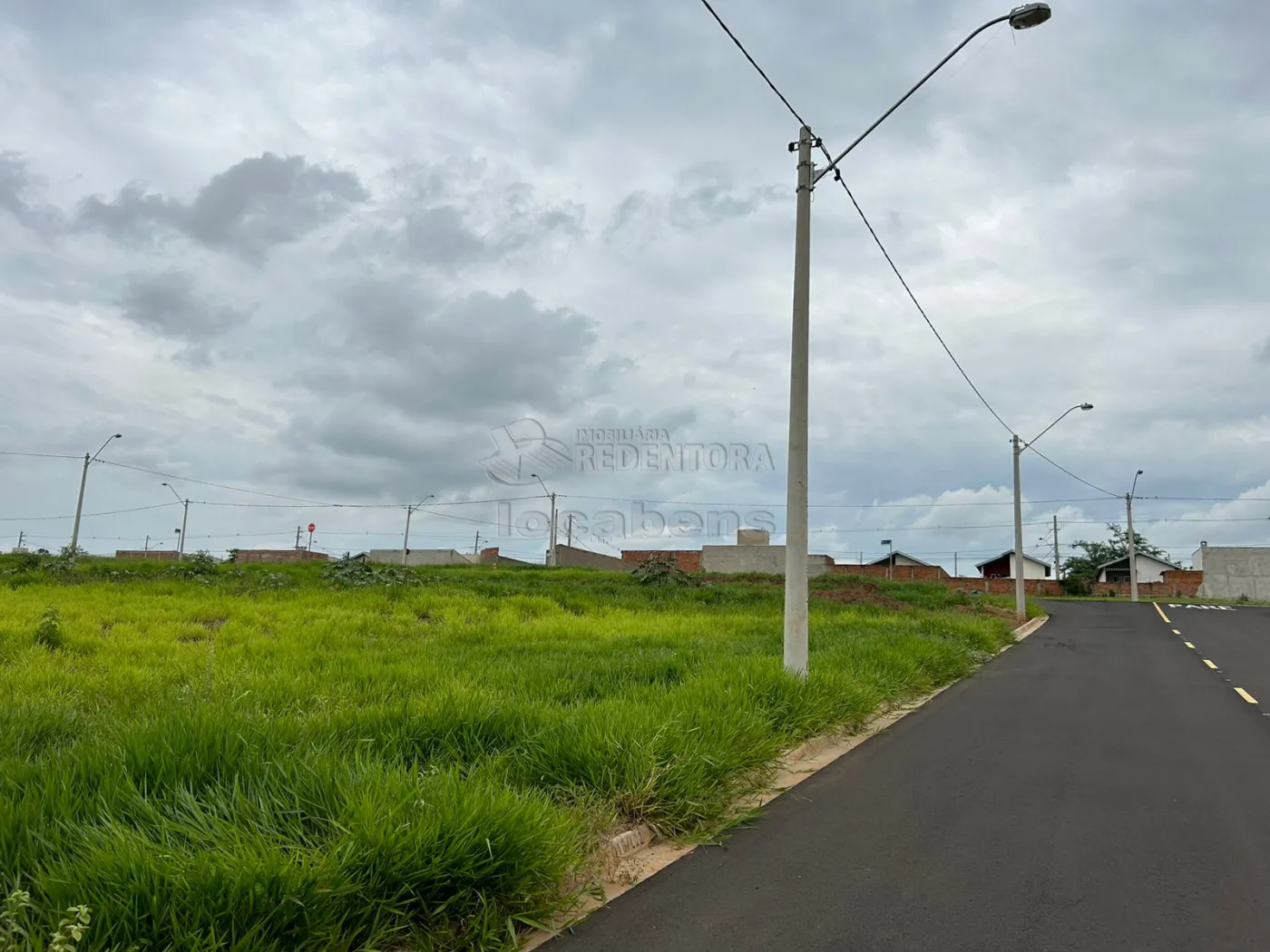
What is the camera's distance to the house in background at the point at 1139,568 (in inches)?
3243

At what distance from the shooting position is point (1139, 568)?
277 ft

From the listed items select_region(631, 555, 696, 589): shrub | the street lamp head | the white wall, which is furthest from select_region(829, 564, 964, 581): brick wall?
the street lamp head

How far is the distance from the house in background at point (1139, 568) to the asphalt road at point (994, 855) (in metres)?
83.3

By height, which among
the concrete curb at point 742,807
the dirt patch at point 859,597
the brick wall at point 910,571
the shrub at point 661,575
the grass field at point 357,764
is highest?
the brick wall at point 910,571

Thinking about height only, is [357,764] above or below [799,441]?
below

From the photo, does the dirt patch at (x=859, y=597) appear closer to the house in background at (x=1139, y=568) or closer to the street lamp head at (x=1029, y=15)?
the street lamp head at (x=1029, y=15)

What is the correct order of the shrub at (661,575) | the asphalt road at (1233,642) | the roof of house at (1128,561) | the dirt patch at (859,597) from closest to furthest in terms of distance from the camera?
the asphalt road at (1233,642)
the dirt patch at (859,597)
the shrub at (661,575)
the roof of house at (1128,561)

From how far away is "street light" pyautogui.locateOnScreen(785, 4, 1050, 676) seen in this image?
31.5 ft

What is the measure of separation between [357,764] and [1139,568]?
96.1 metres

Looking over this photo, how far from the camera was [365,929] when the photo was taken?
143 inches

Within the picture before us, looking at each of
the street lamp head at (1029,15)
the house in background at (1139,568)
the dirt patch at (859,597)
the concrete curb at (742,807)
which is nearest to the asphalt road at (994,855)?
the concrete curb at (742,807)

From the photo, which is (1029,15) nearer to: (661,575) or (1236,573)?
(661,575)

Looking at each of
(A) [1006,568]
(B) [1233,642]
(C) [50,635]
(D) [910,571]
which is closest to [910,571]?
(D) [910,571]

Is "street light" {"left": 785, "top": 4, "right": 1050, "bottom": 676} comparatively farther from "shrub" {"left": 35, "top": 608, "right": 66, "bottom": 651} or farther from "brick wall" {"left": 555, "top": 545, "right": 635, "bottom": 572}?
"brick wall" {"left": 555, "top": 545, "right": 635, "bottom": 572}
